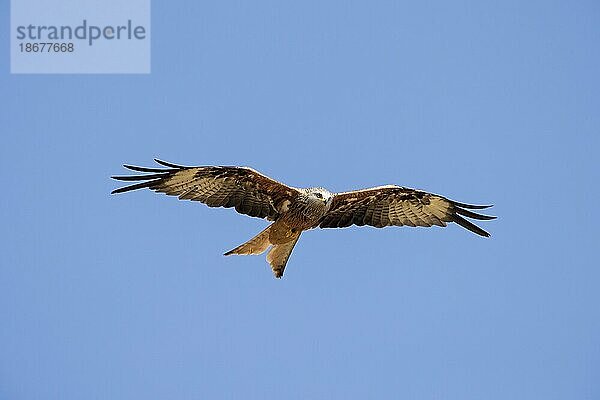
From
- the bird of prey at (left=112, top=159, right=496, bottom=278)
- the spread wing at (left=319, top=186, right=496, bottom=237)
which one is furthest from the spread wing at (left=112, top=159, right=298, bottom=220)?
the spread wing at (left=319, top=186, right=496, bottom=237)

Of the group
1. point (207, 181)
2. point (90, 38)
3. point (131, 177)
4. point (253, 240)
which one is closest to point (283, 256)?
point (253, 240)

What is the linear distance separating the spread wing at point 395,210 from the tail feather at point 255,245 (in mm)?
858

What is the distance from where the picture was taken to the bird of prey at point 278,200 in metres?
11.0

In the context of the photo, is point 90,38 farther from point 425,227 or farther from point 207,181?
point 425,227

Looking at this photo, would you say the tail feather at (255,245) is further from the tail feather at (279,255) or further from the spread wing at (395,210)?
the spread wing at (395,210)

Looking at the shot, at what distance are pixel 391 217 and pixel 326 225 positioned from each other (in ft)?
3.09

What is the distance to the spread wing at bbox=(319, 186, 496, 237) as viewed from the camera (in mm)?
11727

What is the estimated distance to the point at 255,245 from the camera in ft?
37.0

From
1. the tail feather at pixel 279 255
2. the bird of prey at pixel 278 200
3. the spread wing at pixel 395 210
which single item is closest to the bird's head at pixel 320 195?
the bird of prey at pixel 278 200

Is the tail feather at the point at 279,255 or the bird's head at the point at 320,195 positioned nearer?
the bird's head at the point at 320,195

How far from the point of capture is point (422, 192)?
472 inches

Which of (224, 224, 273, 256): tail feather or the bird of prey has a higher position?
the bird of prey

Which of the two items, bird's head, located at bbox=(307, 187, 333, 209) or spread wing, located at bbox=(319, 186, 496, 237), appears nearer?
bird's head, located at bbox=(307, 187, 333, 209)

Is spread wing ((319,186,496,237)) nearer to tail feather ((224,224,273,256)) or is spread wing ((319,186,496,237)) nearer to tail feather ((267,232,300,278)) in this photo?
tail feather ((267,232,300,278))
